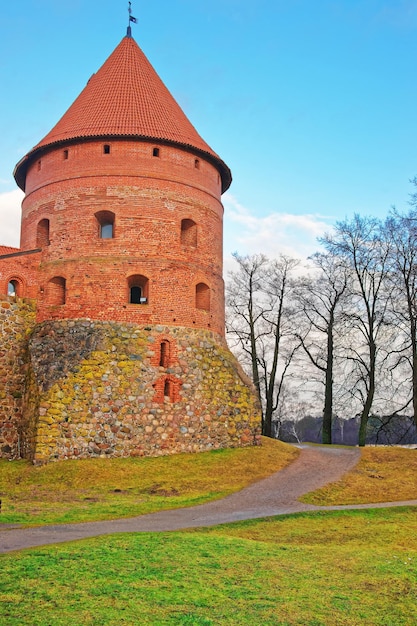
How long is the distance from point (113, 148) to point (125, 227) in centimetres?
253

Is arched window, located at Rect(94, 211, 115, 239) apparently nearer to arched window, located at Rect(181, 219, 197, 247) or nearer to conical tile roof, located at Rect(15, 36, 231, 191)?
arched window, located at Rect(181, 219, 197, 247)

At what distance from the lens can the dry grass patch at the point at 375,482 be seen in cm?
1430

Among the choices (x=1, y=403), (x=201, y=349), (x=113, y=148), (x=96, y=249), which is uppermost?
(x=113, y=148)

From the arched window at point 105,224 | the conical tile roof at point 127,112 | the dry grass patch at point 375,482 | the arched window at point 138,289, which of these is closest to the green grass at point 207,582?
the dry grass patch at point 375,482

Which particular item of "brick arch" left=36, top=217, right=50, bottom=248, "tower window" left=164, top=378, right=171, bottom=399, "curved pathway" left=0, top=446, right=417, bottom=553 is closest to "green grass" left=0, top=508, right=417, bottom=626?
"curved pathway" left=0, top=446, right=417, bottom=553

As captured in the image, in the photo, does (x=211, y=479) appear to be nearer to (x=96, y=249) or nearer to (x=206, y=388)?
Answer: (x=206, y=388)

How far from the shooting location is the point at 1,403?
17844mm

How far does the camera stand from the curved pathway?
9.49 meters

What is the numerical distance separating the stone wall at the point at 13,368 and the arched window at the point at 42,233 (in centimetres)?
208

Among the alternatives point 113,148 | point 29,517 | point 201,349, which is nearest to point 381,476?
point 201,349

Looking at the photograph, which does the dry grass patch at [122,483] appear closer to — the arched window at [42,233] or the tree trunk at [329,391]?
A: the arched window at [42,233]

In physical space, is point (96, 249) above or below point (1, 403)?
above

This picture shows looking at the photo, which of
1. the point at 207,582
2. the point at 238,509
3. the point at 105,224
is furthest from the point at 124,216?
the point at 207,582

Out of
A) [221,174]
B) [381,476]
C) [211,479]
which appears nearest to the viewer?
[211,479]
